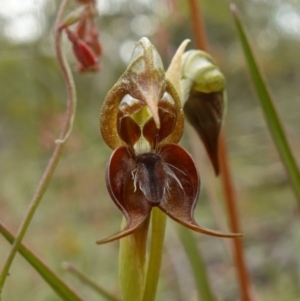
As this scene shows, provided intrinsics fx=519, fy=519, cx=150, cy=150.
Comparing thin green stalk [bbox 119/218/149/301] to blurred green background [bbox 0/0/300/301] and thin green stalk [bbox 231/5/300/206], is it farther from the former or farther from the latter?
blurred green background [bbox 0/0/300/301]

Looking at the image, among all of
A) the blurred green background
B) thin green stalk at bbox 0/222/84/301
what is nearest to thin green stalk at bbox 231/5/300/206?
thin green stalk at bbox 0/222/84/301

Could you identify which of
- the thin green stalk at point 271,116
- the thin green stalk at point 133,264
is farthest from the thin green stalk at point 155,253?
the thin green stalk at point 271,116

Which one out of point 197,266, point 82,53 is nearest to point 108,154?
point 197,266

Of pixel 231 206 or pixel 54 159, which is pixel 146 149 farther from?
pixel 231 206

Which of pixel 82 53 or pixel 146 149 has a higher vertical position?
pixel 82 53

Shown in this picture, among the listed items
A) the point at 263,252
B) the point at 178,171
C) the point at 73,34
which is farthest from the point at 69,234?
the point at 178,171

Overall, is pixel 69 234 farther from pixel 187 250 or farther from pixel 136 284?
pixel 136 284

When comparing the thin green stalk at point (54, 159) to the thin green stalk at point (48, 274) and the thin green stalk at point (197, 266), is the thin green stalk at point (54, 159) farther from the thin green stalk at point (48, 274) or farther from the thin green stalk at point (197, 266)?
the thin green stalk at point (197, 266)
